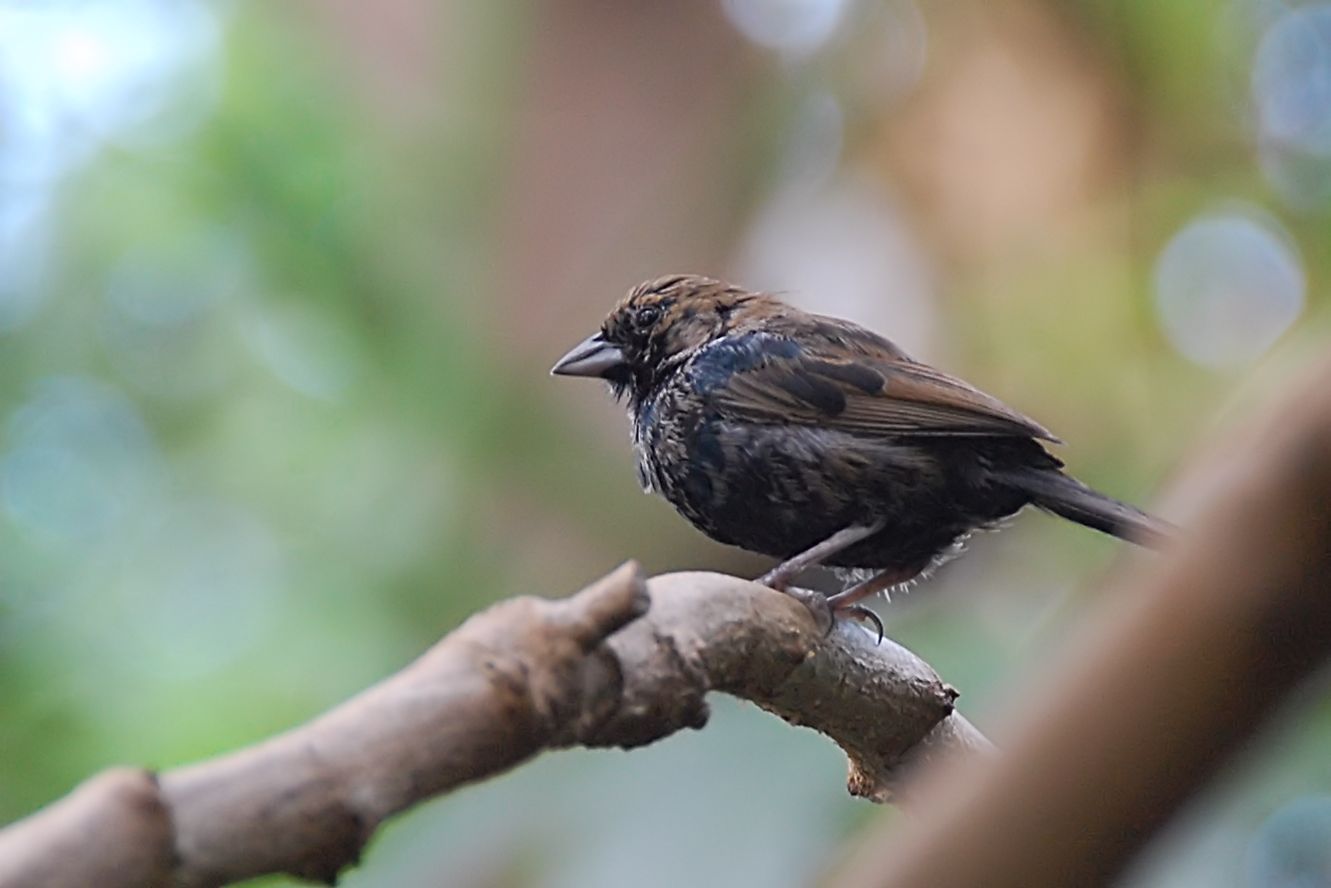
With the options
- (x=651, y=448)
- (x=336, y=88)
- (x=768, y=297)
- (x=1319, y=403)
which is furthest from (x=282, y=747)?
(x=336, y=88)

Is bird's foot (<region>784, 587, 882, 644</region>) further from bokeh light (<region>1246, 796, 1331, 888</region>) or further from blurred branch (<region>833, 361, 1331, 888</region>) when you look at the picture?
blurred branch (<region>833, 361, 1331, 888</region>)

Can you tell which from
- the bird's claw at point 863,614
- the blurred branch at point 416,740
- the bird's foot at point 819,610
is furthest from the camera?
the bird's claw at point 863,614

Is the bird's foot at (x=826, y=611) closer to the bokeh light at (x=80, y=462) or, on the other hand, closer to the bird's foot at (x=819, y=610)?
the bird's foot at (x=819, y=610)

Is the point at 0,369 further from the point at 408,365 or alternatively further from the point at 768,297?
the point at 768,297

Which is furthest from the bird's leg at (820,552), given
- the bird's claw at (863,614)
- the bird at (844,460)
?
the bird's claw at (863,614)

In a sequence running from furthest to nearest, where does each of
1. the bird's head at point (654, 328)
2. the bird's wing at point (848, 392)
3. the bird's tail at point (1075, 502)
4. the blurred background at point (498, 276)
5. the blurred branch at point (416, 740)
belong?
the blurred background at point (498, 276)
the bird's head at point (654, 328)
the bird's wing at point (848, 392)
the bird's tail at point (1075, 502)
the blurred branch at point (416, 740)

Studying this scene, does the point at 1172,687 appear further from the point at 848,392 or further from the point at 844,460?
the point at 848,392

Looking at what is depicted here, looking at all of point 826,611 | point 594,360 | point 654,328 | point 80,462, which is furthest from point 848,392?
point 80,462
